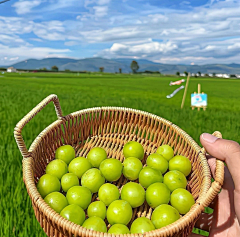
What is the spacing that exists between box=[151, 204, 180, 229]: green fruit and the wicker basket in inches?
5.1

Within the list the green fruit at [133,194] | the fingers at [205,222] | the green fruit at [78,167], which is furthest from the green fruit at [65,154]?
the fingers at [205,222]

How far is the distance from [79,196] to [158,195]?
63 cm

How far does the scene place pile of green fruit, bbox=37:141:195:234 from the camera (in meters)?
1.61

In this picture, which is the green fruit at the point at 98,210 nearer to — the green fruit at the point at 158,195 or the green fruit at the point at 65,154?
the green fruit at the point at 158,195

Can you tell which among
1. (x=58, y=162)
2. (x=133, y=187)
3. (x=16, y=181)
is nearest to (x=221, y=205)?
(x=133, y=187)

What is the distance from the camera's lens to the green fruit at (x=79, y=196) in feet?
Result: 5.91

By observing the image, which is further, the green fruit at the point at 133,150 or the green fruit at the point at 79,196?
the green fruit at the point at 133,150

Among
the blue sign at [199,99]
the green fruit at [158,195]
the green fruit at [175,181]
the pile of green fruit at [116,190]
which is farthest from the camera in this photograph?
the blue sign at [199,99]

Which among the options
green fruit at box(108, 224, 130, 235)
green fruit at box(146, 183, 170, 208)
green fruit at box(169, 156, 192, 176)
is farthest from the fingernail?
green fruit at box(108, 224, 130, 235)

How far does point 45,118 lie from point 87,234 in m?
3.89

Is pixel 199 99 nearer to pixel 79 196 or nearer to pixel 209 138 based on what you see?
pixel 209 138

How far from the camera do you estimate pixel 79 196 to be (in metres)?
1.81

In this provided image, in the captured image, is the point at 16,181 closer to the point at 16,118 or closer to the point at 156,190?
the point at 156,190

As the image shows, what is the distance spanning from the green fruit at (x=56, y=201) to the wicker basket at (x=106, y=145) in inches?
4.8
